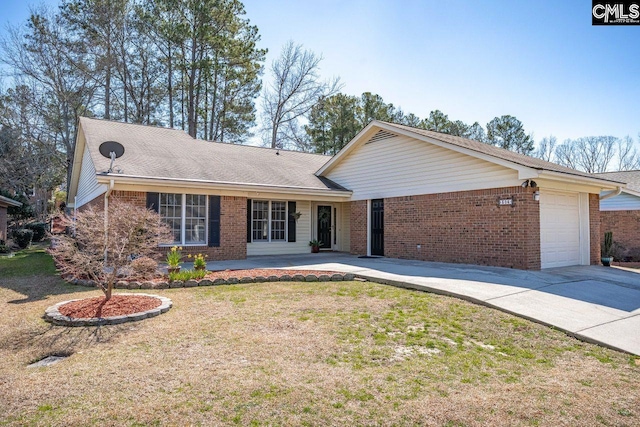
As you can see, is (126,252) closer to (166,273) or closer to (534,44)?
(166,273)

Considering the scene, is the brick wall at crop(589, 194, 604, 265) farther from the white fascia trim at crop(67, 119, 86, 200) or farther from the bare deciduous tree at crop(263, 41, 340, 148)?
the bare deciduous tree at crop(263, 41, 340, 148)

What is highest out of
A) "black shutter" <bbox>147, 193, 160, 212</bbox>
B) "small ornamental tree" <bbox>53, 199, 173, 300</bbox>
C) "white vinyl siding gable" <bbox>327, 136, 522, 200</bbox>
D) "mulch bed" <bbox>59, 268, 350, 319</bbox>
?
"white vinyl siding gable" <bbox>327, 136, 522, 200</bbox>

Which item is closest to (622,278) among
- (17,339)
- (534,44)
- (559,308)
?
(559,308)

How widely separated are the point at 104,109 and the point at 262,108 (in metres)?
10.6

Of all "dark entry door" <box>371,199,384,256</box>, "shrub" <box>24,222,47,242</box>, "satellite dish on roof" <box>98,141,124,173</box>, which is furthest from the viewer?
"shrub" <box>24,222,47,242</box>

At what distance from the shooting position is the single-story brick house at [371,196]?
34.3 ft

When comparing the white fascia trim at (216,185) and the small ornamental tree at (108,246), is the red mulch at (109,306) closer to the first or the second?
the small ornamental tree at (108,246)

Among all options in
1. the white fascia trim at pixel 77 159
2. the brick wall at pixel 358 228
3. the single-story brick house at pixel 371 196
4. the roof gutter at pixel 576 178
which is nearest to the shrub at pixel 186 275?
the single-story brick house at pixel 371 196

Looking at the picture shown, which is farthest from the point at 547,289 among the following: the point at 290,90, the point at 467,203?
the point at 290,90

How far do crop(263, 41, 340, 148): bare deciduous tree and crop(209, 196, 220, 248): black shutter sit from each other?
18669 millimetres

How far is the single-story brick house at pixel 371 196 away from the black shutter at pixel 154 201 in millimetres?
28

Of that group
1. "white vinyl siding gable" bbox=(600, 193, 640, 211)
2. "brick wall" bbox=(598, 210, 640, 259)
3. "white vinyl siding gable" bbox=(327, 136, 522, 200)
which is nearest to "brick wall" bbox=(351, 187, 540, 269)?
"white vinyl siding gable" bbox=(327, 136, 522, 200)

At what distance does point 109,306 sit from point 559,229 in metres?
10.9

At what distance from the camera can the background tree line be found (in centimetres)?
2381
